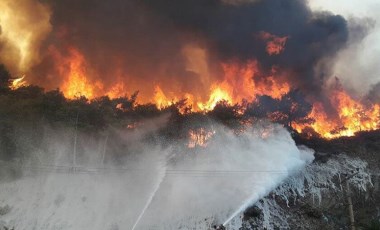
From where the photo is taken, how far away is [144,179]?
3703 cm

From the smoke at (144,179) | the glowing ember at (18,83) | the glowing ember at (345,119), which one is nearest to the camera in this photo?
the smoke at (144,179)

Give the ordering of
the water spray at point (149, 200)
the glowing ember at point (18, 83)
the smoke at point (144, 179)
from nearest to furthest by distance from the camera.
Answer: the smoke at point (144, 179) → the water spray at point (149, 200) → the glowing ember at point (18, 83)

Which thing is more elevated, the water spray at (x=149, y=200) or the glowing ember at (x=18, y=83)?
the glowing ember at (x=18, y=83)

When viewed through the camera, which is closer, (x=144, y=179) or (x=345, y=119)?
(x=144, y=179)

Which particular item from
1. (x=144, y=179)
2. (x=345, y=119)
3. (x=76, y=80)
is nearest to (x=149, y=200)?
(x=144, y=179)

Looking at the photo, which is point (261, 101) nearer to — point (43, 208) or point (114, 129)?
point (114, 129)

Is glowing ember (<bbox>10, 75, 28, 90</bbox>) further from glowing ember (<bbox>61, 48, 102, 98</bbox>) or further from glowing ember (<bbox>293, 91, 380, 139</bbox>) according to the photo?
glowing ember (<bbox>293, 91, 380, 139</bbox>)

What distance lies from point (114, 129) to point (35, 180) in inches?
372

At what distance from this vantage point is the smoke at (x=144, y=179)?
32906mm

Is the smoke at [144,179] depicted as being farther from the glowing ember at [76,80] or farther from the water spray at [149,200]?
the glowing ember at [76,80]

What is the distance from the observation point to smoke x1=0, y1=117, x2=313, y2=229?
32.9 m

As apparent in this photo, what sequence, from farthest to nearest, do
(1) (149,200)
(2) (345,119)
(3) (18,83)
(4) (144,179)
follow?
(2) (345,119) → (3) (18,83) → (4) (144,179) → (1) (149,200)

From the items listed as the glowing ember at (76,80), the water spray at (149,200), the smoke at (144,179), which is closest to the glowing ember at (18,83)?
the glowing ember at (76,80)

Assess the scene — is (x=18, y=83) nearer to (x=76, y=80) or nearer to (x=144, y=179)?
(x=76, y=80)
